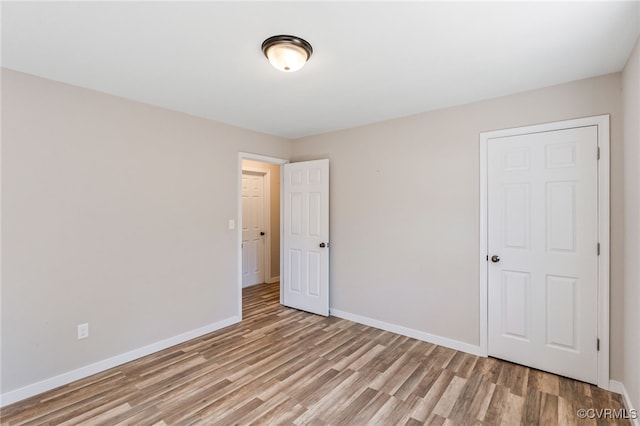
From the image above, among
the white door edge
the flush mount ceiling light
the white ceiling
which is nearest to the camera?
the white ceiling

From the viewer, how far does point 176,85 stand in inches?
97.9

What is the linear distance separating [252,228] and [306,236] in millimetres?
1839

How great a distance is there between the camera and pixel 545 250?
2531mm

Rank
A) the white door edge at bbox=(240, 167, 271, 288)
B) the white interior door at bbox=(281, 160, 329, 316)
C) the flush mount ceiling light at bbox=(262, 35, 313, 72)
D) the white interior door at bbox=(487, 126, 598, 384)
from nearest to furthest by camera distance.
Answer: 1. the flush mount ceiling light at bbox=(262, 35, 313, 72)
2. the white interior door at bbox=(487, 126, 598, 384)
3. the white interior door at bbox=(281, 160, 329, 316)
4. the white door edge at bbox=(240, 167, 271, 288)

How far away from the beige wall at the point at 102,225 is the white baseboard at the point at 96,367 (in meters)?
0.05

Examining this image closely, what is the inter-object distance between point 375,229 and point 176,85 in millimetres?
2523

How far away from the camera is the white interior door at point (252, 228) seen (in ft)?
17.7

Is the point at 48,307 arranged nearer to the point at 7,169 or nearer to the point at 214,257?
the point at 7,169

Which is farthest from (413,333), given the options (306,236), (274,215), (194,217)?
(274,215)

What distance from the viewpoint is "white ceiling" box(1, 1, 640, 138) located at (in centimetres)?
157

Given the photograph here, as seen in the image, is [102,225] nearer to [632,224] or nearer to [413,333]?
[413,333]
